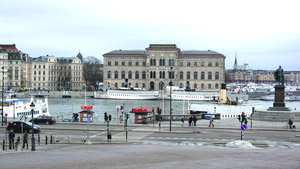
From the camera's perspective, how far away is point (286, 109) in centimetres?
5284

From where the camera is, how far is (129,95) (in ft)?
458

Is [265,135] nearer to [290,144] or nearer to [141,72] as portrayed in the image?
[290,144]

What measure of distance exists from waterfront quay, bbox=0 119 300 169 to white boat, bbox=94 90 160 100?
97.1 metres

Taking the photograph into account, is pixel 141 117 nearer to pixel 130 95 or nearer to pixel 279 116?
pixel 279 116

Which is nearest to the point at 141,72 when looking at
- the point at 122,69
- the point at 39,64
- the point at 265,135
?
the point at 122,69

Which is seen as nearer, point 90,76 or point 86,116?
point 86,116

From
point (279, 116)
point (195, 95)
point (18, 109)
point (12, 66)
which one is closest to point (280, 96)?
point (279, 116)

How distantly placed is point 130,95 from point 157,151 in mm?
→ 114234

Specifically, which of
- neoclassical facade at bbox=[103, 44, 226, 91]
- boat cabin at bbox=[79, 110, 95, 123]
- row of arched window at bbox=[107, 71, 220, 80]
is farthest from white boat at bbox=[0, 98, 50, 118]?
row of arched window at bbox=[107, 71, 220, 80]

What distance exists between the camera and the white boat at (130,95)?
13888 cm

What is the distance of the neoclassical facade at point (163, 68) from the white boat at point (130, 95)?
889 centimetres

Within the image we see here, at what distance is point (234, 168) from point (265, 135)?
66.4ft

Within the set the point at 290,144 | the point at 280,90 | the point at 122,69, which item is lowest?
the point at 290,144

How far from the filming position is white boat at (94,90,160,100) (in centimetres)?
13888
